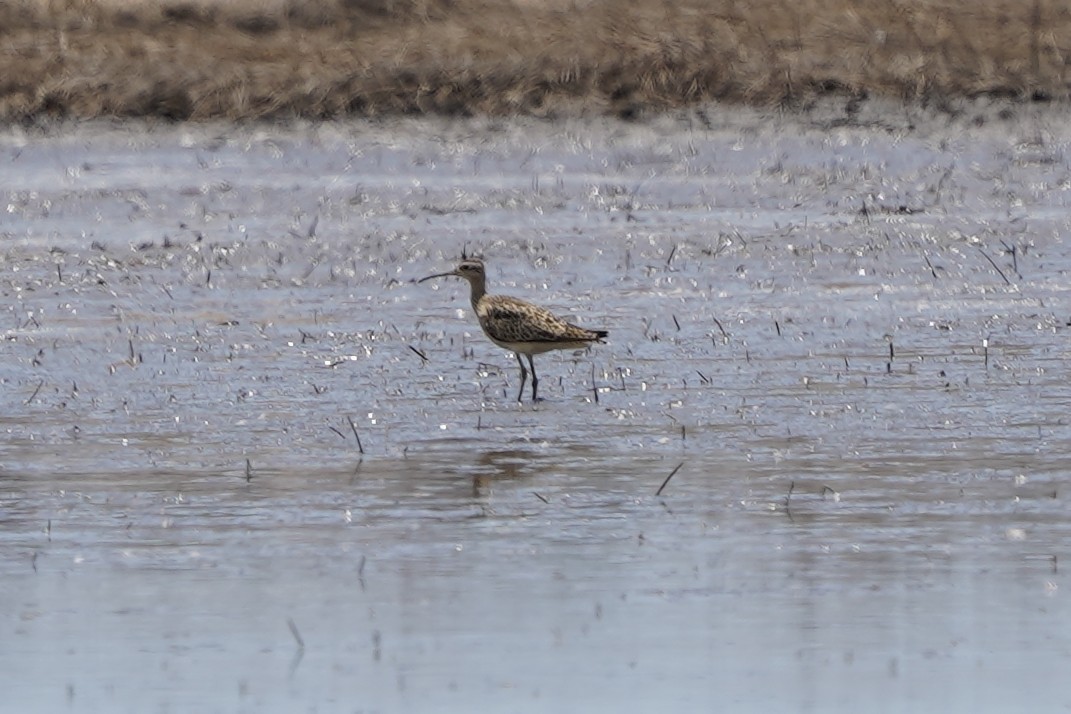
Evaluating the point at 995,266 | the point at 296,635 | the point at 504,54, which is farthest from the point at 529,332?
the point at 504,54

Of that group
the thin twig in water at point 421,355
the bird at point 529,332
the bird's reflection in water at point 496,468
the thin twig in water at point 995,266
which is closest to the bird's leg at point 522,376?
the bird at point 529,332

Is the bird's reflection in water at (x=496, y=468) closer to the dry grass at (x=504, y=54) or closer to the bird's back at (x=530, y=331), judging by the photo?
the bird's back at (x=530, y=331)

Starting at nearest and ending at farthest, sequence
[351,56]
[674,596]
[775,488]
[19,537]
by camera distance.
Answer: [674,596]
[19,537]
[775,488]
[351,56]

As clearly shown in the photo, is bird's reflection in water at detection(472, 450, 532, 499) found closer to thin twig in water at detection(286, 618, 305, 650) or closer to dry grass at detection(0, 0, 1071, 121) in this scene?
thin twig in water at detection(286, 618, 305, 650)

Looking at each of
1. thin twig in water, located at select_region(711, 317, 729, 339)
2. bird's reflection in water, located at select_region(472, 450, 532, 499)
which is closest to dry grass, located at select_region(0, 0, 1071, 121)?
thin twig in water, located at select_region(711, 317, 729, 339)

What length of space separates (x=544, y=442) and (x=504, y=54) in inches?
668

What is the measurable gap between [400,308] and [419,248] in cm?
255

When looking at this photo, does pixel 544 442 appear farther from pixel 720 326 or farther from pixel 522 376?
pixel 720 326

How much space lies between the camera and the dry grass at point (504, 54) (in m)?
26.0

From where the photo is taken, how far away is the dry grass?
2600cm

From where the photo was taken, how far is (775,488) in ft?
32.2

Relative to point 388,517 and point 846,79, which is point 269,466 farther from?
point 846,79

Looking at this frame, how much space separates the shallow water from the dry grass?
12.4ft

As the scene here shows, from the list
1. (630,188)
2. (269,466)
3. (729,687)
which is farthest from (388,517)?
(630,188)
